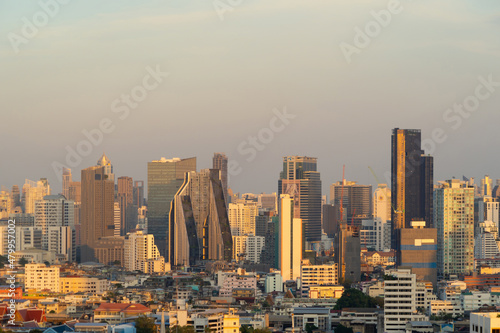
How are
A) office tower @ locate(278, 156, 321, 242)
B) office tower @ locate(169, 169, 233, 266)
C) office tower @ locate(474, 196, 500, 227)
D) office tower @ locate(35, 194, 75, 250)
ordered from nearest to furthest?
A: office tower @ locate(169, 169, 233, 266), office tower @ locate(35, 194, 75, 250), office tower @ locate(474, 196, 500, 227), office tower @ locate(278, 156, 321, 242)

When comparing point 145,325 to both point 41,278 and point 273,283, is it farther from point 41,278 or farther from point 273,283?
point 273,283

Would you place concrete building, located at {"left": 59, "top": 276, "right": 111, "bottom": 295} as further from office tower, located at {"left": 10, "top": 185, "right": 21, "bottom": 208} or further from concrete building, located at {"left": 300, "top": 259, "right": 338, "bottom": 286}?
office tower, located at {"left": 10, "top": 185, "right": 21, "bottom": 208}

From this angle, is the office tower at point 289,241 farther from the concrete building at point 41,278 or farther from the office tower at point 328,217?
the office tower at point 328,217

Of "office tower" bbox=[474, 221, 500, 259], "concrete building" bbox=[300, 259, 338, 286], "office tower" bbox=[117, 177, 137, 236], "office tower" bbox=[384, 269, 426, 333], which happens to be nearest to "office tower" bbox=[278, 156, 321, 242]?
"office tower" bbox=[117, 177, 137, 236]

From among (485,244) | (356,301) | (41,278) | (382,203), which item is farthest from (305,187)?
(356,301)

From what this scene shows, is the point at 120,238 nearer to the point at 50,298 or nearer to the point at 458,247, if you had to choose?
the point at 458,247

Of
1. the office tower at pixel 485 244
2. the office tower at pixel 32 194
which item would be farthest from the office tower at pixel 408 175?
the office tower at pixel 32 194

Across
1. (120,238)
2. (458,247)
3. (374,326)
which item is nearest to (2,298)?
(374,326)
